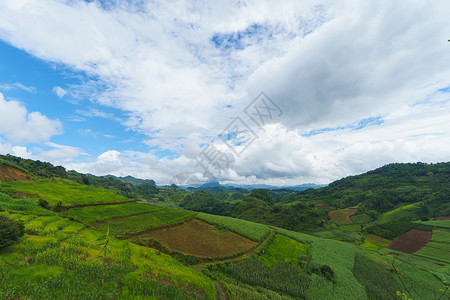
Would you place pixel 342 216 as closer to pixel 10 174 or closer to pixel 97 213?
pixel 97 213

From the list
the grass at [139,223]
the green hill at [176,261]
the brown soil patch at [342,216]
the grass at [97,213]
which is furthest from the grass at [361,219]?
the grass at [97,213]

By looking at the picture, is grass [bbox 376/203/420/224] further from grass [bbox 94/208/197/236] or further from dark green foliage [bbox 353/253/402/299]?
grass [bbox 94/208/197/236]

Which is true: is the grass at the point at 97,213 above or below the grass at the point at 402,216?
below

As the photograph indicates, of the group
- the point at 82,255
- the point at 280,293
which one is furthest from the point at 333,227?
the point at 82,255

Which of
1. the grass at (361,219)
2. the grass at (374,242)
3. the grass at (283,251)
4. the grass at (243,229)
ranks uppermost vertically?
the grass at (361,219)

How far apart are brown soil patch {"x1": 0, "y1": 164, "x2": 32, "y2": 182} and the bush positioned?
207 ft

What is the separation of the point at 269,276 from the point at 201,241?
15.2m

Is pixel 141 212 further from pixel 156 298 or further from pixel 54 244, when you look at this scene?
pixel 156 298

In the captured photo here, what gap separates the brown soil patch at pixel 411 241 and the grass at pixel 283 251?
3947 centimetres

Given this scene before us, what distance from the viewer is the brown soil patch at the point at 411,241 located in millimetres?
58344

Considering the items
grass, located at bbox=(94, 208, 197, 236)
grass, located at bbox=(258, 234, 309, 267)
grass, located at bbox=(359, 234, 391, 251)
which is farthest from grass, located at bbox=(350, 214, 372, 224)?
grass, located at bbox=(94, 208, 197, 236)

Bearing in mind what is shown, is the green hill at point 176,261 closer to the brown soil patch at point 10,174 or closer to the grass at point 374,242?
the grass at point 374,242

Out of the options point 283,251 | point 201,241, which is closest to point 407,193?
point 283,251

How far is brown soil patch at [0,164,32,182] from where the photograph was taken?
6017 centimetres
